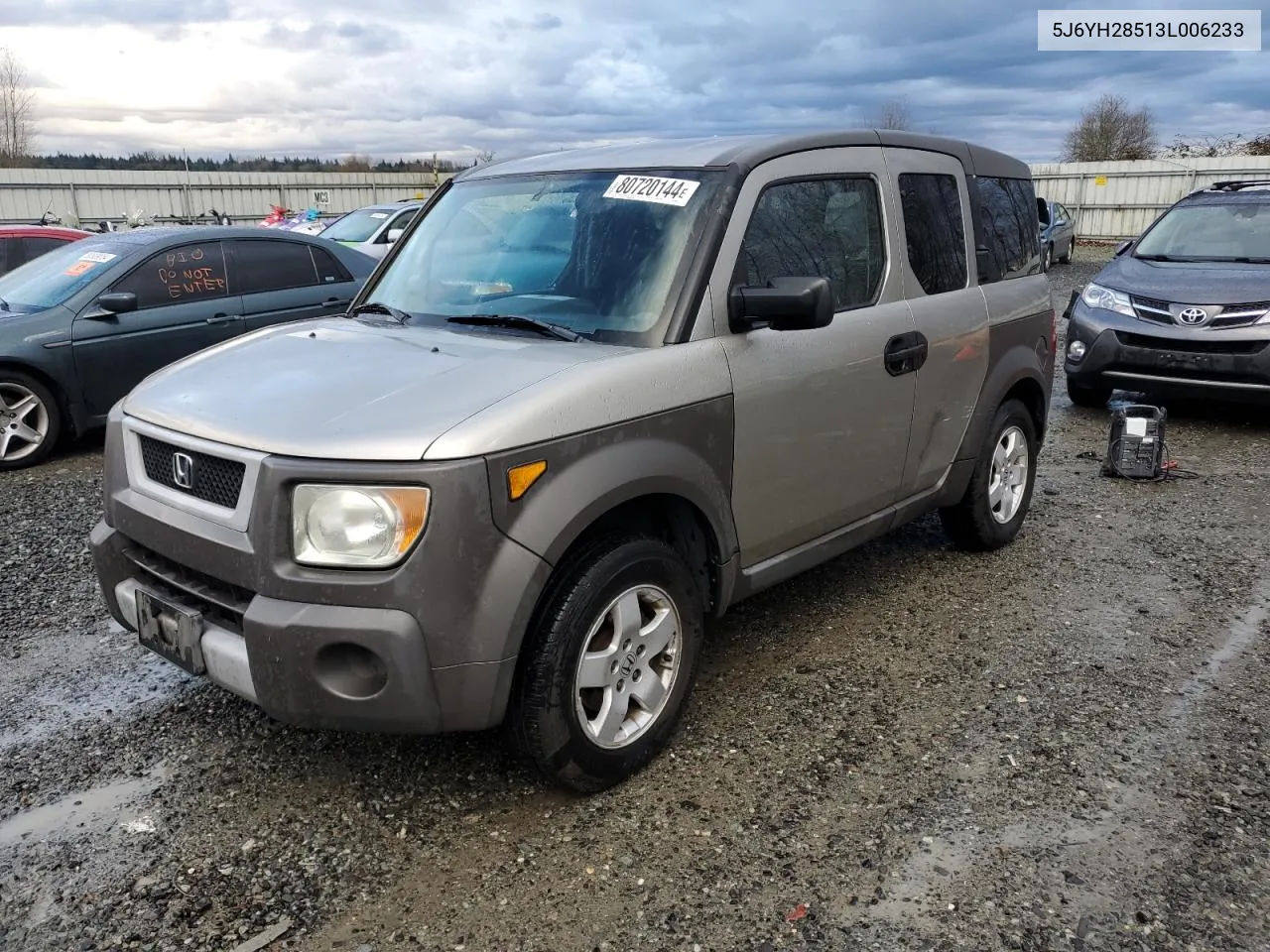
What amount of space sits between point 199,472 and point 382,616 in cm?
74

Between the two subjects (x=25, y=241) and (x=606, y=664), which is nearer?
(x=606, y=664)

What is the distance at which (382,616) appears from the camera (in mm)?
2584

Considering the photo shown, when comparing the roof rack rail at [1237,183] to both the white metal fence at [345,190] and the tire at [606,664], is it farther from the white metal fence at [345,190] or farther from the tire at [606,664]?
the white metal fence at [345,190]

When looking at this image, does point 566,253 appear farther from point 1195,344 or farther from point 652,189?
point 1195,344

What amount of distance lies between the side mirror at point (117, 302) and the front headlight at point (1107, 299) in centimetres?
739

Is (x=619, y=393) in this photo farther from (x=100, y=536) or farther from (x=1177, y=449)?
(x=1177, y=449)

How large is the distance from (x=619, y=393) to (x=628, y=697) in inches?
36.5

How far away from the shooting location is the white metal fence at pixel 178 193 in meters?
26.0

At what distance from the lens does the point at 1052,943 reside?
2.55 metres

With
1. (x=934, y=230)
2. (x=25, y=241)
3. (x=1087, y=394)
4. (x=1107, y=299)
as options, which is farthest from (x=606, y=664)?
(x=25, y=241)

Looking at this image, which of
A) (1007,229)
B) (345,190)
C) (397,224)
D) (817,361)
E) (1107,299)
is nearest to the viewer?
(817,361)

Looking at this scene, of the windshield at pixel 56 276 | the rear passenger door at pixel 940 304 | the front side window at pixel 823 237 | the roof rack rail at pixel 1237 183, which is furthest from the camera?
the roof rack rail at pixel 1237 183

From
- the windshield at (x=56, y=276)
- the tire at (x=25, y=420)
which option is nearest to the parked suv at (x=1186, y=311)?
the windshield at (x=56, y=276)

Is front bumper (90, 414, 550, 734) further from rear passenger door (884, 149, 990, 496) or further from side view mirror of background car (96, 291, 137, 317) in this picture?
side view mirror of background car (96, 291, 137, 317)
